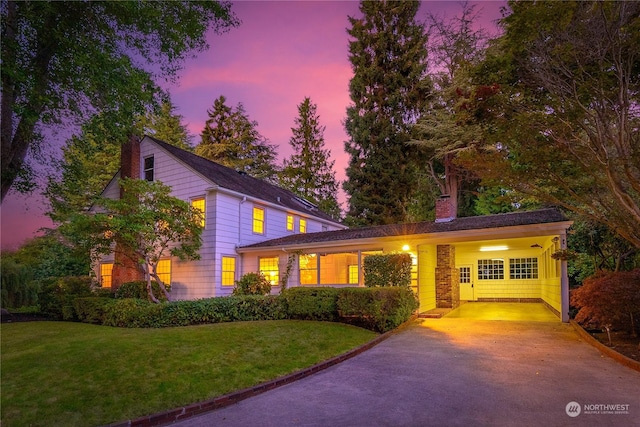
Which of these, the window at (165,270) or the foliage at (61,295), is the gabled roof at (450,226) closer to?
the window at (165,270)

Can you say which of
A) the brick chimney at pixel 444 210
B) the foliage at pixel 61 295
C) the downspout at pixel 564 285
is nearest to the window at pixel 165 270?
the foliage at pixel 61 295

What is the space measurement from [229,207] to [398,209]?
48.8ft

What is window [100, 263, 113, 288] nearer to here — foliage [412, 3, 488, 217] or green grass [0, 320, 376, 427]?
Result: green grass [0, 320, 376, 427]

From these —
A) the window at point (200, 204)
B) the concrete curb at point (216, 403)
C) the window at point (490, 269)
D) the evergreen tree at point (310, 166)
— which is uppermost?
the evergreen tree at point (310, 166)

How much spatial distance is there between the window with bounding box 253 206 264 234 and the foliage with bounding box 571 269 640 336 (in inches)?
506

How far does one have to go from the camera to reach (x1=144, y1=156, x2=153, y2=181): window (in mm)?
17984

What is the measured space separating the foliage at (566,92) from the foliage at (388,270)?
4787 millimetres

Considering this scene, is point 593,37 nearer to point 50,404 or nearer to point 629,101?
point 629,101

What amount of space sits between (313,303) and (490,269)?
12983 millimetres

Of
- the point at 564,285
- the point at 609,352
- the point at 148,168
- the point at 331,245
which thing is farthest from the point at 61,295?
the point at 564,285

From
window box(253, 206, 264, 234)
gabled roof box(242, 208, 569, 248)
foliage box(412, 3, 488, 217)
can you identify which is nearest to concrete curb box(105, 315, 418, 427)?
gabled roof box(242, 208, 569, 248)

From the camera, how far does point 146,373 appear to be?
6.09 meters

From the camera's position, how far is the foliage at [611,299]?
837 centimetres

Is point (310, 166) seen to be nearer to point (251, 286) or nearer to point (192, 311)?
point (251, 286)
